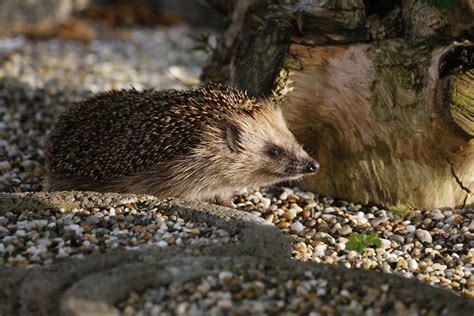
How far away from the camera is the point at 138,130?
16.9 feet

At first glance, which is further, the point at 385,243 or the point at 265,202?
the point at 265,202

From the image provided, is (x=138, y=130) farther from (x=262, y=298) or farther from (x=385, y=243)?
(x=262, y=298)

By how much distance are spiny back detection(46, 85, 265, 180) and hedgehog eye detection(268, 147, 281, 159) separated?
1.02 ft

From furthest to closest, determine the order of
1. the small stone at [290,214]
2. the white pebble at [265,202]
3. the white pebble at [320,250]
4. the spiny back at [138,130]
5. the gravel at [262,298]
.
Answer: the white pebble at [265,202]
the small stone at [290,214]
the spiny back at [138,130]
the white pebble at [320,250]
the gravel at [262,298]

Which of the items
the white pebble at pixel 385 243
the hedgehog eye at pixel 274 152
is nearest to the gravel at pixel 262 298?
the white pebble at pixel 385 243

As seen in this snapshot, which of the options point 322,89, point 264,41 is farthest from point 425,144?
point 264,41

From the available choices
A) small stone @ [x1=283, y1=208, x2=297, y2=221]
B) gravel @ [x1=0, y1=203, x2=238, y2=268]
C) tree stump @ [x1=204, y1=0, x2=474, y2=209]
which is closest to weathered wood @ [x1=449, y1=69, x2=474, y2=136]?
tree stump @ [x1=204, y1=0, x2=474, y2=209]

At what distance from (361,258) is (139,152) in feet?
5.56

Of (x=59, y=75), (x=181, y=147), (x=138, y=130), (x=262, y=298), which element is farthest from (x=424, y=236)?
(x=59, y=75)

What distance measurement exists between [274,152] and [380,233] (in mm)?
954

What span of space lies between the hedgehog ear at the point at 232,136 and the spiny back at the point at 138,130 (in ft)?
0.20

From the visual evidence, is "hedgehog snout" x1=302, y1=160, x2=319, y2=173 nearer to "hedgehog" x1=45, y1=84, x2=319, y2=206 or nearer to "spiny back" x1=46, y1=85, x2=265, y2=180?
"hedgehog" x1=45, y1=84, x2=319, y2=206

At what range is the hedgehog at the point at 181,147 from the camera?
5.13 metres

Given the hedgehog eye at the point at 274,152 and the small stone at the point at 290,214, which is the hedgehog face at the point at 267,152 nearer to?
the hedgehog eye at the point at 274,152
